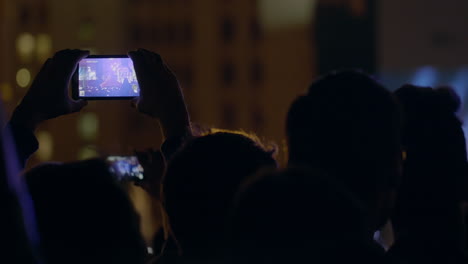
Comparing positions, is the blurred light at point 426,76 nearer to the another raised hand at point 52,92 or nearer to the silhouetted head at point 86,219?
the another raised hand at point 52,92

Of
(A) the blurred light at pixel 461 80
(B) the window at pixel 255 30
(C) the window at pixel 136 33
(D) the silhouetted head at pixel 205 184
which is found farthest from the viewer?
(C) the window at pixel 136 33

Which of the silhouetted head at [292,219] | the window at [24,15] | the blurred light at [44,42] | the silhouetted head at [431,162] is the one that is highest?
the silhouetted head at [292,219]

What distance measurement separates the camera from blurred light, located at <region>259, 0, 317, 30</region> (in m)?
53.1

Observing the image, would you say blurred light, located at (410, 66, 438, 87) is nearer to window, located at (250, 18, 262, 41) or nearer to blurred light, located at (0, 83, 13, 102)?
window, located at (250, 18, 262, 41)

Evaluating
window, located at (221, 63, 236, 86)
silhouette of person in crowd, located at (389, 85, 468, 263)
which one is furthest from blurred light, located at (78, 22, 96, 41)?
silhouette of person in crowd, located at (389, 85, 468, 263)

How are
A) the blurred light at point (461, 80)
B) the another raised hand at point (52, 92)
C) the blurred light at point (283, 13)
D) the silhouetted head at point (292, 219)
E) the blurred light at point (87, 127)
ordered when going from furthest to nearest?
the blurred light at point (87, 127) → the blurred light at point (283, 13) → the blurred light at point (461, 80) → the another raised hand at point (52, 92) → the silhouetted head at point (292, 219)

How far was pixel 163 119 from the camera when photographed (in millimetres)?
3223

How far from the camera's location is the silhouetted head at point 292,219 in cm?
182

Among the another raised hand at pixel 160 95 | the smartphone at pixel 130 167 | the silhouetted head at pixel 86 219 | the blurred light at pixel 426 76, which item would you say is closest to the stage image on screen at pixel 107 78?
the another raised hand at pixel 160 95

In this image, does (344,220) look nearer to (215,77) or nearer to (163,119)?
(163,119)

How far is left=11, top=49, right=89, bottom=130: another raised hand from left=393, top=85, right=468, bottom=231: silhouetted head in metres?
1.31

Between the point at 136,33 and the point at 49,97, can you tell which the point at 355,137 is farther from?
the point at 136,33

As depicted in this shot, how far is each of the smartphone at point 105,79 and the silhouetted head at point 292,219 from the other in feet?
5.25

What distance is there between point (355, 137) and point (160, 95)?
3.69ft
